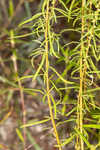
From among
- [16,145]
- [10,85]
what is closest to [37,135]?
→ [16,145]

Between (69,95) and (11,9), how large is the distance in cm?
66

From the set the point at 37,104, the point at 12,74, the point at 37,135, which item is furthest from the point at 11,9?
the point at 37,135

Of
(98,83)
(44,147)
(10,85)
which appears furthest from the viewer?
(10,85)

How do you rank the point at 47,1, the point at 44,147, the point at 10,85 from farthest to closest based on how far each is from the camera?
the point at 10,85 < the point at 44,147 < the point at 47,1

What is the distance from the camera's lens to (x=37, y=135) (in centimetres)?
96

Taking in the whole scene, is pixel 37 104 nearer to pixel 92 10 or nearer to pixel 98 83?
pixel 98 83

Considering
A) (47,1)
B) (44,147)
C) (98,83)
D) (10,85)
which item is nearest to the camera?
(47,1)

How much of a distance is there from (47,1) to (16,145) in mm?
752

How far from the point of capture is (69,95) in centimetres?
46

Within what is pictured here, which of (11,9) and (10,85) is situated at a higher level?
(11,9)

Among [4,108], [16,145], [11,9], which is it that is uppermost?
[11,9]

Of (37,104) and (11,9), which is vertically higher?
(11,9)

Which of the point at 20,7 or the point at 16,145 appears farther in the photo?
the point at 20,7

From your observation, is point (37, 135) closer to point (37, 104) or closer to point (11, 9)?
point (37, 104)
